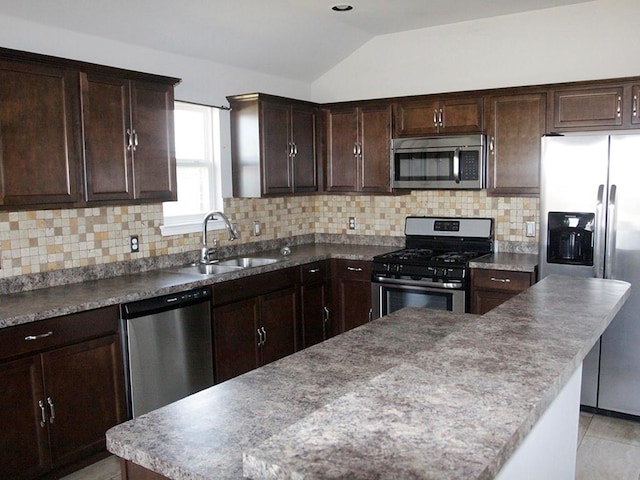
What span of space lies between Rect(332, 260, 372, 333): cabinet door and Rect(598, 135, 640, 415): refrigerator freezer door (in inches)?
72.1

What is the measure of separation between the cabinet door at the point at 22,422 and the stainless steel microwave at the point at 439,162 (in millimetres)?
3122

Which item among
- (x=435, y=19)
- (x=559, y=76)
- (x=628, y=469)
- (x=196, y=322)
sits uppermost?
(x=435, y=19)

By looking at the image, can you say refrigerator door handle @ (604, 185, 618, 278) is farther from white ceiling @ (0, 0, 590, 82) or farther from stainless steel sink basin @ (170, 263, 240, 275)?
stainless steel sink basin @ (170, 263, 240, 275)

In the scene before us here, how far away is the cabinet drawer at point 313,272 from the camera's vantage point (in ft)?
15.4

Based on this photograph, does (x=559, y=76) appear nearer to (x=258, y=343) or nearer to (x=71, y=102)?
(x=258, y=343)

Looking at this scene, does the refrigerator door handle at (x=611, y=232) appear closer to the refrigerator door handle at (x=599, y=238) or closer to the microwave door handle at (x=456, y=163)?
the refrigerator door handle at (x=599, y=238)

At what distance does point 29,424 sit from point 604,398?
11.1ft

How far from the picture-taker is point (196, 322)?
3.67 meters

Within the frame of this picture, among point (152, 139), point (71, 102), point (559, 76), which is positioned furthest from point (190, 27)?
point (559, 76)

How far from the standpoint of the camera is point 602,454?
3.33 metres

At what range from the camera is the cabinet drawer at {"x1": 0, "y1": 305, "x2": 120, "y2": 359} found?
2760mm

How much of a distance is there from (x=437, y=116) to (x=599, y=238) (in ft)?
5.40

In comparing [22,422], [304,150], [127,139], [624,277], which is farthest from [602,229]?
[22,422]

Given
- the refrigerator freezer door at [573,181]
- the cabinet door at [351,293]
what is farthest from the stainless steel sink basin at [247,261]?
Answer: the refrigerator freezer door at [573,181]
